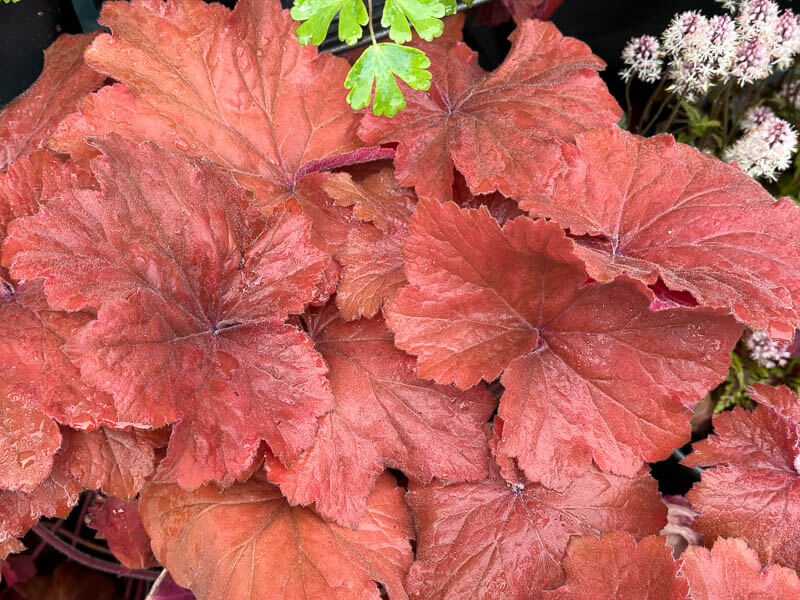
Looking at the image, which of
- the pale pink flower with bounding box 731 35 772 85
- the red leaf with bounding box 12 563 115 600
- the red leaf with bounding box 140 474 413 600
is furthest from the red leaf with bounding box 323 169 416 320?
the red leaf with bounding box 12 563 115 600

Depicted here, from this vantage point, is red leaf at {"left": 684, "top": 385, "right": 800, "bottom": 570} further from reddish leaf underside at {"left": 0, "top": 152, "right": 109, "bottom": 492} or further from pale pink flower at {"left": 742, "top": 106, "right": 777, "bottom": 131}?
reddish leaf underside at {"left": 0, "top": 152, "right": 109, "bottom": 492}

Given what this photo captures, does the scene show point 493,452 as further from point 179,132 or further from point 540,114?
point 179,132

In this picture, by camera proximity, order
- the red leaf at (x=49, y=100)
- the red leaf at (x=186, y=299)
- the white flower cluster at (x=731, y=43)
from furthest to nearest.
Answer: the white flower cluster at (x=731, y=43), the red leaf at (x=49, y=100), the red leaf at (x=186, y=299)

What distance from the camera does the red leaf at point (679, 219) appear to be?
2.43ft

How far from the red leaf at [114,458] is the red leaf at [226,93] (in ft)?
1.05

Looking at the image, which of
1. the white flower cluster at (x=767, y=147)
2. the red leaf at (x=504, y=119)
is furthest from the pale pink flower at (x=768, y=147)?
the red leaf at (x=504, y=119)

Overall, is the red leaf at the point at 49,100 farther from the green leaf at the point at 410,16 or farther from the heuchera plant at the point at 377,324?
the green leaf at the point at 410,16

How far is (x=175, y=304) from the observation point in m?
0.73

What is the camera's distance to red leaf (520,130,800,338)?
74cm

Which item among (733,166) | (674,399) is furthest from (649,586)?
(733,166)

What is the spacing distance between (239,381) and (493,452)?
289mm

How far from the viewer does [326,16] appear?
729 millimetres

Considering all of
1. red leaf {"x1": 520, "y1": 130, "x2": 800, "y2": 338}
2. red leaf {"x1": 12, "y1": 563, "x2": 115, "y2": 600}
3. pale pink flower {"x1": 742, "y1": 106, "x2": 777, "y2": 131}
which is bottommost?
red leaf {"x1": 12, "y1": 563, "x2": 115, "y2": 600}

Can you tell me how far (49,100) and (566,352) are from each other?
29.6 inches
